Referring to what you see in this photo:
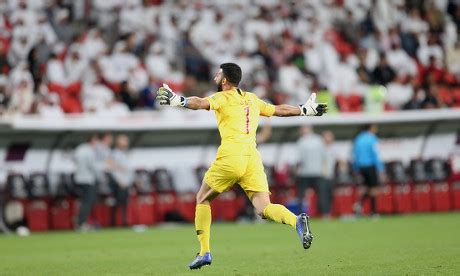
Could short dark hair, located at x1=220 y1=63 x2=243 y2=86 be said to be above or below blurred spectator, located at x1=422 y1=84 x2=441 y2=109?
below

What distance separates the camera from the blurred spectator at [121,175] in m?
23.6

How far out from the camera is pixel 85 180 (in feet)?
75.3

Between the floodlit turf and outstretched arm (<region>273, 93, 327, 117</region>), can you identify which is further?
outstretched arm (<region>273, 93, 327, 117</region>)

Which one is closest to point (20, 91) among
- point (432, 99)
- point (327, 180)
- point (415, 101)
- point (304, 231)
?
point (327, 180)

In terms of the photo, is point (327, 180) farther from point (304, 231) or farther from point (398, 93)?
point (304, 231)

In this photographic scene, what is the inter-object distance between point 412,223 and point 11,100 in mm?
8987

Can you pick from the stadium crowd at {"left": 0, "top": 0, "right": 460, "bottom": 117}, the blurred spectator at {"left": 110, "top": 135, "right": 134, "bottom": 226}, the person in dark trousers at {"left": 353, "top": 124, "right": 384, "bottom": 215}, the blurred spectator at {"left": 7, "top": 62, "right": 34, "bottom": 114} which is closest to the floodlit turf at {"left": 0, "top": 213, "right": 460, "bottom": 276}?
the person in dark trousers at {"left": 353, "top": 124, "right": 384, "bottom": 215}

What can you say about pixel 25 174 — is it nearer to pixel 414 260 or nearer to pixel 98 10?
pixel 98 10

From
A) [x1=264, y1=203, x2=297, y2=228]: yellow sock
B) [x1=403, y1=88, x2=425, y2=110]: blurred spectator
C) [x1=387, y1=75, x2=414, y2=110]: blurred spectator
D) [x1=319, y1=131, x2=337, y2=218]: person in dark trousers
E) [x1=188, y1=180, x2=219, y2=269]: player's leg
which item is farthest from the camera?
[x1=387, y1=75, x2=414, y2=110]: blurred spectator

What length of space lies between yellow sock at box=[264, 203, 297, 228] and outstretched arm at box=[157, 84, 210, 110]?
1331 millimetres

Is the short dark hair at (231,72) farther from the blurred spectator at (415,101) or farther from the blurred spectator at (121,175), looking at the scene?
the blurred spectator at (415,101)

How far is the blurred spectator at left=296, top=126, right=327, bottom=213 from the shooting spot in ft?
79.7

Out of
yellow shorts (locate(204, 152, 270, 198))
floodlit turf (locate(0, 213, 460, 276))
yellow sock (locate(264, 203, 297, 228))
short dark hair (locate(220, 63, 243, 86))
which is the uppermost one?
short dark hair (locate(220, 63, 243, 86))

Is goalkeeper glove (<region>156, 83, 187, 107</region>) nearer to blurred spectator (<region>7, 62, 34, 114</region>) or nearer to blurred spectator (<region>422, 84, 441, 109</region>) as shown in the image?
blurred spectator (<region>7, 62, 34, 114</region>)
